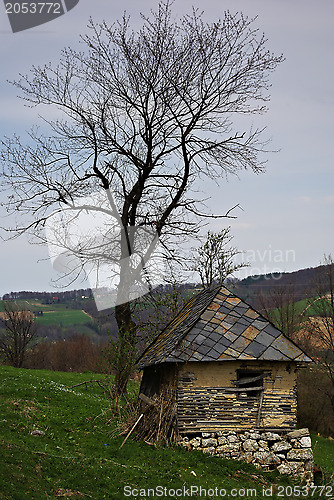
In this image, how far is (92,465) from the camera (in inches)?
444

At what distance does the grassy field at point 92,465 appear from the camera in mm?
10008

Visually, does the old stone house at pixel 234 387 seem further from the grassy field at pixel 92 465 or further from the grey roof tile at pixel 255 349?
the grassy field at pixel 92 465

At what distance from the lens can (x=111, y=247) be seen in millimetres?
21219

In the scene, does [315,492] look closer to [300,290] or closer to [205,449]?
[205,449]

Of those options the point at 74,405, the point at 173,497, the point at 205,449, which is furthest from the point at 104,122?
the point at 173,497

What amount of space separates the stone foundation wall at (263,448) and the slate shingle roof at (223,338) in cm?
174

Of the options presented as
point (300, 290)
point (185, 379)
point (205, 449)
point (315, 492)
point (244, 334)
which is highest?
point (300, 290)

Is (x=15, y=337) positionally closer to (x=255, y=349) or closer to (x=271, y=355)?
(x=255, y=349)

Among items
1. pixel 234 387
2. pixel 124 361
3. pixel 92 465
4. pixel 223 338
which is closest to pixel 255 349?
pixel 223 338

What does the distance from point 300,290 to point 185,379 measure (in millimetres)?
33132

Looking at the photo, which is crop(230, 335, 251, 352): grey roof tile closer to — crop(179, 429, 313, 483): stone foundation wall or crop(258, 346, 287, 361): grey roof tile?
crop(258, 346, 287, 361): grey roof tile

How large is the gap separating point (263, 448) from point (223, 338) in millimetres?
2620

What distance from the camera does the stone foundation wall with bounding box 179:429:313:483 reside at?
12.2 meters

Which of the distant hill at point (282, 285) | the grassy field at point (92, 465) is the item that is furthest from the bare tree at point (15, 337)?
the grassy field at point (92, 465)
